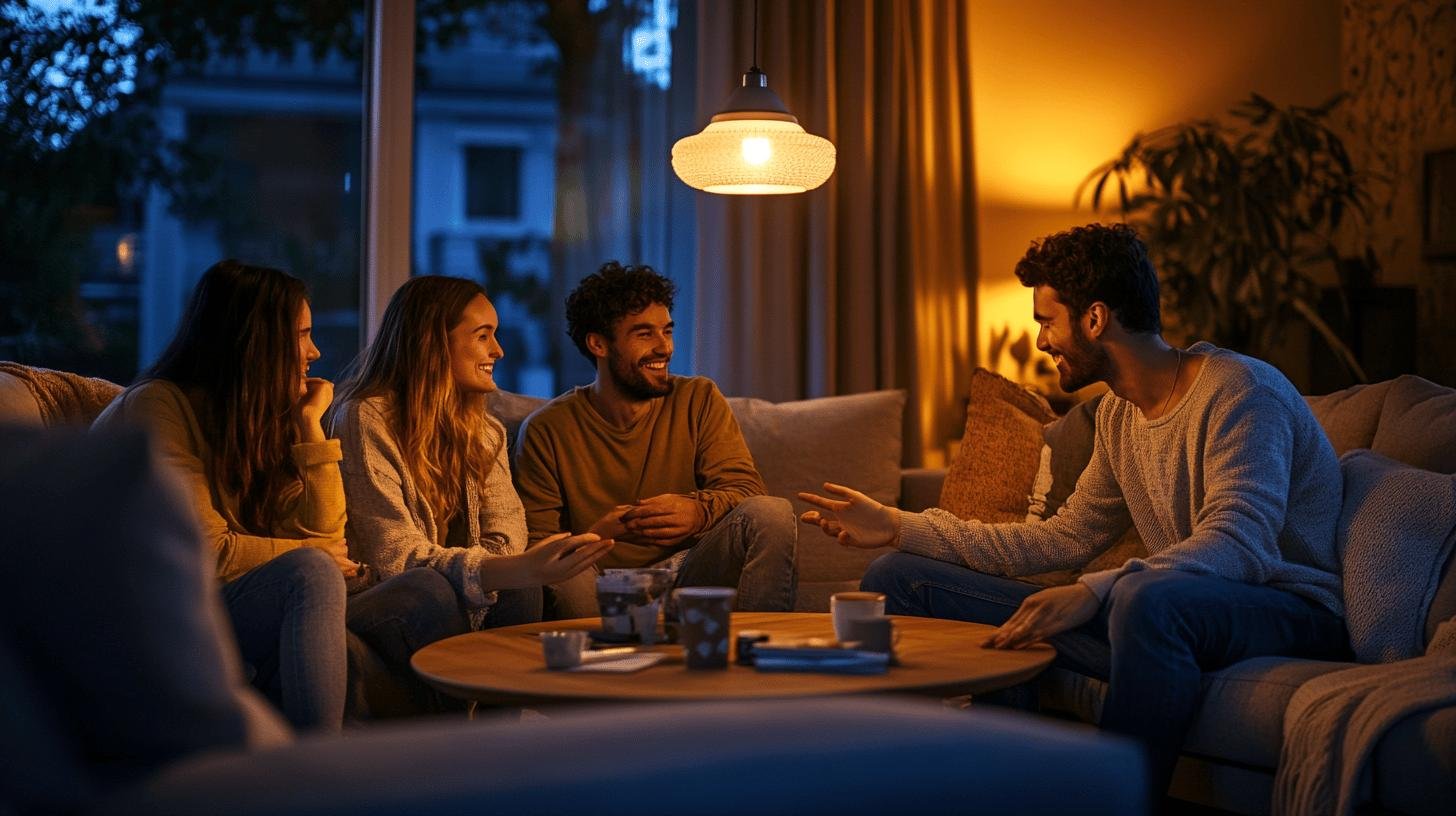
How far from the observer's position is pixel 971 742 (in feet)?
2.56

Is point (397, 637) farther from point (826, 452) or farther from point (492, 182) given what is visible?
point (492, 182)

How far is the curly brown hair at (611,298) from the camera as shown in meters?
3.45

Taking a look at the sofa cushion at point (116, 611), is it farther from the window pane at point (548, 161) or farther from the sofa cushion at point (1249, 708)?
the window pane at point (548, 161)

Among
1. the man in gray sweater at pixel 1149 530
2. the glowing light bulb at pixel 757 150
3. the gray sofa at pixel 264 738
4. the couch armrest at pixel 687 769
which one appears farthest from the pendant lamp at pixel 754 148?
the couch armrest at pixel 687 769

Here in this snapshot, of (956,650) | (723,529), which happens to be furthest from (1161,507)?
(723,529)

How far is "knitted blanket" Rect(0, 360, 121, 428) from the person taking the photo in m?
2.86

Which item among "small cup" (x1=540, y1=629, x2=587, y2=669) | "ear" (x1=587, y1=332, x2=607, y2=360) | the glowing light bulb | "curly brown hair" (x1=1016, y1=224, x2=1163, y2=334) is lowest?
"small cup" (x1=540, y1=629, x2=587, y2=669)

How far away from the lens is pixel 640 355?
338 centimetres

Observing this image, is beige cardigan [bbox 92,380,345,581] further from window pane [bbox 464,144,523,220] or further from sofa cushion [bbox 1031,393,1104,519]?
window pane [bbox 464,144,523,220]

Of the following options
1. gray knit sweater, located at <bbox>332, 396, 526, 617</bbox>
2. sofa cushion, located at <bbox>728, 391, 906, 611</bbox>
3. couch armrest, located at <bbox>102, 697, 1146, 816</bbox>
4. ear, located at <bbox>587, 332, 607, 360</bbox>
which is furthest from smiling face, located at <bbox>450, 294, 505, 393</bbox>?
couch armrest, located at <bbox>102, 697, 1146, 816</bbox>

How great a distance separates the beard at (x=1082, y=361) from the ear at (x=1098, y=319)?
17 mm

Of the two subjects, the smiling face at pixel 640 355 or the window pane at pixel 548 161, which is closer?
the smiling face at pixel 640 355

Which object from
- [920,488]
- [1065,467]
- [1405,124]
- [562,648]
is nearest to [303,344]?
[562,648]

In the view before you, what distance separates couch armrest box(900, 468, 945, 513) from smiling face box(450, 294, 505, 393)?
1299 mm
